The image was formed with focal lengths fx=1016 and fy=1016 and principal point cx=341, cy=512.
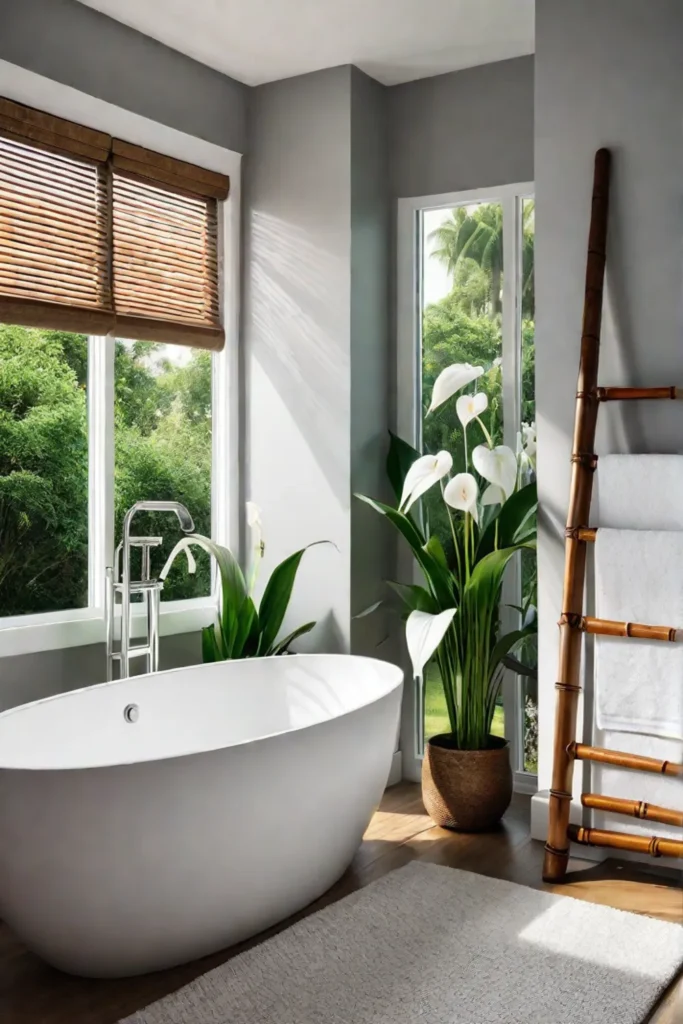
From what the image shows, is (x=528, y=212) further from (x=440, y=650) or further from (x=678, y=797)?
(x=678, y=797)

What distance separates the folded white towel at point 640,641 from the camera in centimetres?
298

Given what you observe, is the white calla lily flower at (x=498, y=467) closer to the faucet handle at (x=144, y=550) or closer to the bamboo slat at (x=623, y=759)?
the bamboo slat at (x=623, y=759)

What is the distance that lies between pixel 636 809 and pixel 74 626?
6.25 feet

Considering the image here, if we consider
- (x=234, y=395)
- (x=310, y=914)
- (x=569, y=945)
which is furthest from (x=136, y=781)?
(x=234, y=395)

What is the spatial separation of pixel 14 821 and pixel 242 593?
1.65 metres

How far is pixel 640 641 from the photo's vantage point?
3043 mm

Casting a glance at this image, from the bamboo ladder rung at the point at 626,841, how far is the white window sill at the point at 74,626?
1.65m

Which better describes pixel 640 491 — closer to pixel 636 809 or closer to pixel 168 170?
pixel 636 809

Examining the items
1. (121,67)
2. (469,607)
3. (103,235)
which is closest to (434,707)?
(469,607)

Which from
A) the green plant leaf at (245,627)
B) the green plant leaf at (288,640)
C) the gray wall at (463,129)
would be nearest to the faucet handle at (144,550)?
the green plant leaf at (245,627)

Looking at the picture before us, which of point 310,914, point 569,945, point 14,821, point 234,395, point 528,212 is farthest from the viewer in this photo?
point 234,395

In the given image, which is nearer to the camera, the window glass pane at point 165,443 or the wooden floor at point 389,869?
the wooden floor at point 389,869

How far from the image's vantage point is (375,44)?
371 cm

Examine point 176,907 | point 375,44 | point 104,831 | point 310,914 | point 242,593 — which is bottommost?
point 310,914
